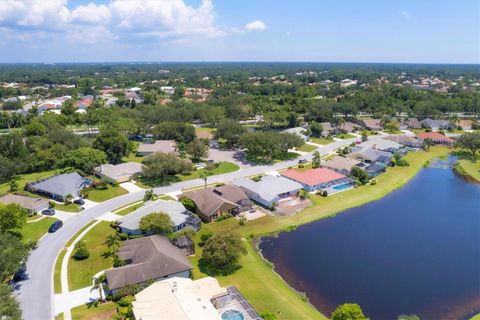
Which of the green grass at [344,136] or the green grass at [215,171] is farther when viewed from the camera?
the green grass at [344,136]

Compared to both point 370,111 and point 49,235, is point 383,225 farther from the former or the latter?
point 370,111

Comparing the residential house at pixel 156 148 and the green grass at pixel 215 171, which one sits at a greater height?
the residential house at pixel 156 148

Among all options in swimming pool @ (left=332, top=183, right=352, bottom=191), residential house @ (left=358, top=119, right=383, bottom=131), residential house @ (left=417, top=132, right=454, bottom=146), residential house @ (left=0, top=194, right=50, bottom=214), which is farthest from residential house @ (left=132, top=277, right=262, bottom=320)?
residential house @ (left=358, top=119, right=383, bottom=131)

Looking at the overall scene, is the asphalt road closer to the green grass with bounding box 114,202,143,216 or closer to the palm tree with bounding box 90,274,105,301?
the green grass with bounding box 114,202,143,216

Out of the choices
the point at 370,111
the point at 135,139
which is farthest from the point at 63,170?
the point at 370,111

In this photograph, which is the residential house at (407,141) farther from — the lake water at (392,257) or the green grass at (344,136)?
the lake water at (392,257)

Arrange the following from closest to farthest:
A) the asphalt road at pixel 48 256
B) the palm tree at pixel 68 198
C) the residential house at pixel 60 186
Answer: the asphalt road at pixel 48 256 → the palm tree at pixel 68 198 → the residential house at pixel 60 186

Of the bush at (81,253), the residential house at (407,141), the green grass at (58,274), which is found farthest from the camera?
the residential house at (407,141)

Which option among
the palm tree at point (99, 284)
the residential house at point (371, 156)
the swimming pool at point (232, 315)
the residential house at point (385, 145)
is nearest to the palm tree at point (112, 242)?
the palm tree at point (99, 284)
